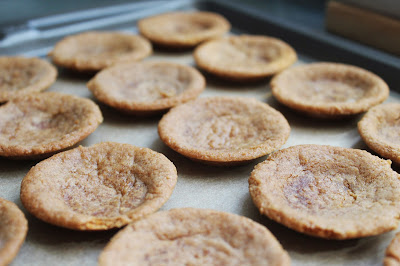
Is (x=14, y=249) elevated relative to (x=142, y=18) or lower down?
lower down

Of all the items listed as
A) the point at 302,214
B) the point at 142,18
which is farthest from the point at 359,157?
the point at 142,18

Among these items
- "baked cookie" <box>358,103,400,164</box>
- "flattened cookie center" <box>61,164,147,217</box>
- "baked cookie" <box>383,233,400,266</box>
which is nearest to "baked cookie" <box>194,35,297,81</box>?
"baked cookie" <box>358,103,400,164</box>

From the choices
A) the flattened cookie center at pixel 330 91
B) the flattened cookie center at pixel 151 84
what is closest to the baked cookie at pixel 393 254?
the flattened cookie center at pixel 330 91

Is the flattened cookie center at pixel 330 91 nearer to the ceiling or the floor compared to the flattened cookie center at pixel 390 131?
nearer to the ceiling

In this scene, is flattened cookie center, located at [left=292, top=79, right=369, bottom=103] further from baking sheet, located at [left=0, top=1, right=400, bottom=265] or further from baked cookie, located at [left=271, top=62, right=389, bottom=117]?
baking sheet, located at [left=0, top=1, right=400, bottom=265]

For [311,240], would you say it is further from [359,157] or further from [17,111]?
[17,111]

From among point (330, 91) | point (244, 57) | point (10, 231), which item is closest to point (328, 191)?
point (330, 91)

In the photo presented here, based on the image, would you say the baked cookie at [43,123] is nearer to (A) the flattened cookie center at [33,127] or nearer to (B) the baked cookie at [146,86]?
(A) the flattened cookie center at [33,127]
